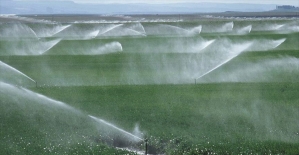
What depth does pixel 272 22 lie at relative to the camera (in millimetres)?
80375

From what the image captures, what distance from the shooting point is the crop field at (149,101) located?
16812mm

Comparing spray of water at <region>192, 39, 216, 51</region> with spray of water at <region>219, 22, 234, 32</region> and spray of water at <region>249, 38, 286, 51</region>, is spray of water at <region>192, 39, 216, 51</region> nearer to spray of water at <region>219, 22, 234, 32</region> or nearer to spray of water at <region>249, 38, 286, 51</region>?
spray of water at <region>249, 38, 286, 51</region>

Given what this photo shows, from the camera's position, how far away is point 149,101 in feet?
76.8

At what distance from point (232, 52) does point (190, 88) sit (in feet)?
67.4

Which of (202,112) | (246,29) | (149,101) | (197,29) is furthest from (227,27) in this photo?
(202,112)

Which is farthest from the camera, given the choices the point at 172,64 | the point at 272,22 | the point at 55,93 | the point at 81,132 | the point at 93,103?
the point at 272,22

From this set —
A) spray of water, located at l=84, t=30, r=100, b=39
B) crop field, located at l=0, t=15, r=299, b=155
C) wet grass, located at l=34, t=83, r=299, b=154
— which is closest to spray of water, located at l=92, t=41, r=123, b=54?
crop field, located at l=0, t=15, r=299, b=155

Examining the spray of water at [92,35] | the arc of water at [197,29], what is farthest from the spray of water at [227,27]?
the spray of water at [92,35]

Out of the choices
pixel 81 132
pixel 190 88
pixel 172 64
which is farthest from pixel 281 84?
pixel 81 132

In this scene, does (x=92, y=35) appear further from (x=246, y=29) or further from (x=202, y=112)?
(x=202, y=112)

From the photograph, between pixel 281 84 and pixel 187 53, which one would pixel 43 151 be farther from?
pixel 187 53

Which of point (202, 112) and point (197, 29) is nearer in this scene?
point (202, 112)

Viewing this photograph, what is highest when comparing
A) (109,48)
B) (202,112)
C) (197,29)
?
(197,29)

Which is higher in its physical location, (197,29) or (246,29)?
(197,29)
